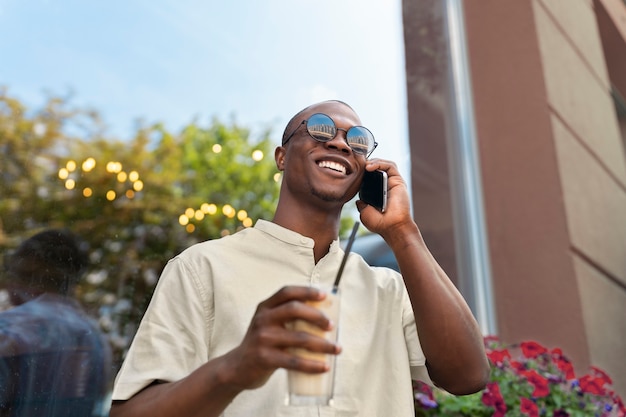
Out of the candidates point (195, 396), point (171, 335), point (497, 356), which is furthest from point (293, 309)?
point (497, 356)

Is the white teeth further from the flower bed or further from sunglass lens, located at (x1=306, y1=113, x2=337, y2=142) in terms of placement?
the flower bed

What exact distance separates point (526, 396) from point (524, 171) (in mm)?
1916

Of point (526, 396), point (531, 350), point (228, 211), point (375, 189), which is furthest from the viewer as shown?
point (228, 211)

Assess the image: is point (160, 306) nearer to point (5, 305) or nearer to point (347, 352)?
point (347, 352)

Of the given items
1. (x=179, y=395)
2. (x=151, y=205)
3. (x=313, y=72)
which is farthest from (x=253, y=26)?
(x=179, y=395)

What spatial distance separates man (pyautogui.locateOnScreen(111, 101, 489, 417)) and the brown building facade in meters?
2.50

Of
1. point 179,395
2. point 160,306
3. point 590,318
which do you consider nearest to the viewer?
point 179,395

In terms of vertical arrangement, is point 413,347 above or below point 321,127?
below

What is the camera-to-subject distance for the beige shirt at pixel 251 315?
1438 millimetres

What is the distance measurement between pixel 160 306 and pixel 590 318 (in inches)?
130

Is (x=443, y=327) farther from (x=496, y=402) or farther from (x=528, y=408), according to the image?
(x=528, y=408)

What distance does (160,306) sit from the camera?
4.91 ft

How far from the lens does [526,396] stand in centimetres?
286

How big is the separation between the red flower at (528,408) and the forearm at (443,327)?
1.32 meters
